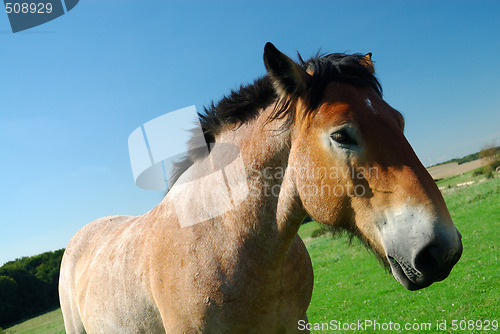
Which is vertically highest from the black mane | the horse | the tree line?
the black mane

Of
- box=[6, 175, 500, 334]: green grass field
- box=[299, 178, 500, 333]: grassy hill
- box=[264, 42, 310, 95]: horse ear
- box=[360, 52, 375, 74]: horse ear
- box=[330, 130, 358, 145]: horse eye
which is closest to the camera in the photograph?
box=[330, 130, 358, 145]: horse eye

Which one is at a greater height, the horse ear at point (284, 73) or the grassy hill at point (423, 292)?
the horse ear at point (284, 73)

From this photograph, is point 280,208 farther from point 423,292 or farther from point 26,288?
point 26,288

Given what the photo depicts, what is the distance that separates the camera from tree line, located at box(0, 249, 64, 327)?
38.0m

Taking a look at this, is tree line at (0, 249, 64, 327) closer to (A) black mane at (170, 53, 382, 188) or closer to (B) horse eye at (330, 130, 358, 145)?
(A) black mane at (170, 53, 382, 188)

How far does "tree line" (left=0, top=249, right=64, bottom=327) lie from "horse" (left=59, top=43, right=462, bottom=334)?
46414 mm

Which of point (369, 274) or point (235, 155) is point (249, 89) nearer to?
point (235, 155)

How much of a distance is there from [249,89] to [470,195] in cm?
2890

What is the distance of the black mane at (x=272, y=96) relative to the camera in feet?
7.91

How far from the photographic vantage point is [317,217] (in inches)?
90.4

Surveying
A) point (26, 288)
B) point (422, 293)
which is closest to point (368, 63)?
point (422, 293)

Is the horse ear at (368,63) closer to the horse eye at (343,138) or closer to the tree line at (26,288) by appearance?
the horse eye at (343,138)

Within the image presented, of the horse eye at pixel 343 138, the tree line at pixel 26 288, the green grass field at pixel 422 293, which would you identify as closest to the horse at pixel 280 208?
the horse eye at pixel 343 138

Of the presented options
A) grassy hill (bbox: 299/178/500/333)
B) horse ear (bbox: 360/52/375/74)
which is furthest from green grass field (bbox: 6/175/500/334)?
horse ear (bbox: 360/52/375/74)
